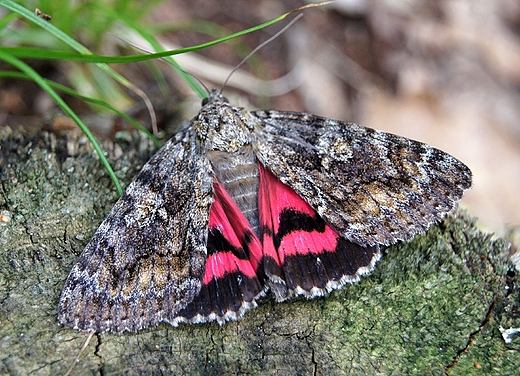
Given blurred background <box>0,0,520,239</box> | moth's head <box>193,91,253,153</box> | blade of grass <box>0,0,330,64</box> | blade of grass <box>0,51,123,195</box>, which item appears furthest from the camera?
blurred background <box>0,0,520,239</box>

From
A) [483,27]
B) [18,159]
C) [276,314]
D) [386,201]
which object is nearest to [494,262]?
[386,201]

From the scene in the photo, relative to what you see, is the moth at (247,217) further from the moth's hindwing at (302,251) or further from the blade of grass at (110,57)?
the blade of grass at (110,57)

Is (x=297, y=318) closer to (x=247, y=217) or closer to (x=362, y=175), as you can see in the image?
(x=247, y=217)

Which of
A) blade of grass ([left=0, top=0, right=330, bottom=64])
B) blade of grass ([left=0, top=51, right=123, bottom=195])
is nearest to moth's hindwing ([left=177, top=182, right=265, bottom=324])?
blade of grass ([left=0, top=51, right=123, bottom=195])

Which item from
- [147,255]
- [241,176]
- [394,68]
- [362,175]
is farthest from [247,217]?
[394,68]

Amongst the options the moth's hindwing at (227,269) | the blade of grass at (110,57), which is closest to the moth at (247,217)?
the moth's hindwing at (227,269)

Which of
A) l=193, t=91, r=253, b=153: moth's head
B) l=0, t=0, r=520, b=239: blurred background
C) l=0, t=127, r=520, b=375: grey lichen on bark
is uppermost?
l=0, t=0, r=520, b=239: blurred background

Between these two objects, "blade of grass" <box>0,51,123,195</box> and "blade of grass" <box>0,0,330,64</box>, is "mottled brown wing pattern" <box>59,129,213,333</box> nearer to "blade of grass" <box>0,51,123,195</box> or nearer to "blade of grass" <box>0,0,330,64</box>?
"blade of grass" <box>0,51,123,195</box>
